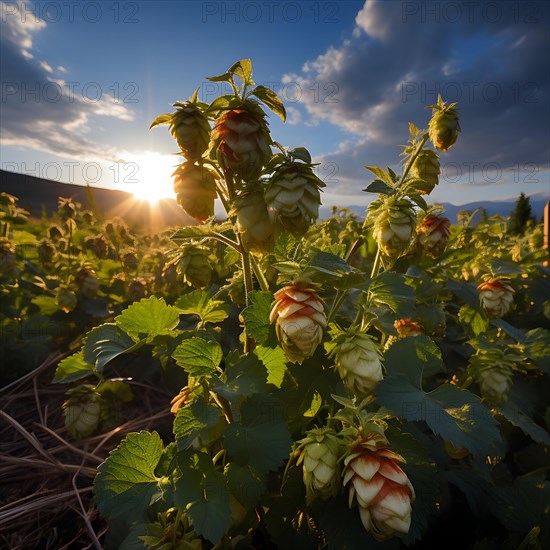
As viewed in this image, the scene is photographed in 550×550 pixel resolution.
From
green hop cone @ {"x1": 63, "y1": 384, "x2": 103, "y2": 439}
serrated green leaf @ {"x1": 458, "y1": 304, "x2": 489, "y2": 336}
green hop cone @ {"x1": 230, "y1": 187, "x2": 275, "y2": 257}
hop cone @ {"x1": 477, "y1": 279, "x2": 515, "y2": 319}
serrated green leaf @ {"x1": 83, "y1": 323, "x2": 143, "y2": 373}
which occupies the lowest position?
green hop cone @ {"x1": 63, "y1": 384, "x2": 103, "y2": 439}

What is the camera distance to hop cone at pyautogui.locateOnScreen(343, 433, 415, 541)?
0.81 metres

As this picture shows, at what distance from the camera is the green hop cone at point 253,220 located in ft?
2.81

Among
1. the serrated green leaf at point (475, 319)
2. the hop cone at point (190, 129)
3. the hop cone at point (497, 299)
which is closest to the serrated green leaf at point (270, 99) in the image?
the hop cone at point (190, 129)

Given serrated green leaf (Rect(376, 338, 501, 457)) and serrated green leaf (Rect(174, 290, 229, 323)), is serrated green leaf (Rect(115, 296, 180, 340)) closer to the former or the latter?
serrated green leaf (Rect(174, 290, 229, 323))

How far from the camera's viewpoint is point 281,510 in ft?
3.71

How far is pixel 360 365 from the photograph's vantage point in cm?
92

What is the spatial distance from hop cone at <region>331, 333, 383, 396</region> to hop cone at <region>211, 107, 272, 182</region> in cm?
50

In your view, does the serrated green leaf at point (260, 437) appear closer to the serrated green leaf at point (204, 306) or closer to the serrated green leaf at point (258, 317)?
the serrated green leaf at point (258, 317)

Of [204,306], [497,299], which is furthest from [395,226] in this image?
[497,299]

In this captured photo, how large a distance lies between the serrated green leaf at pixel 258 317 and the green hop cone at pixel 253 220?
167 millimetres

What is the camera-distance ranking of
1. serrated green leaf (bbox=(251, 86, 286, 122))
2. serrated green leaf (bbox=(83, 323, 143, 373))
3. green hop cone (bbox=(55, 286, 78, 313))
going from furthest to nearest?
green hop cone (bbox=(55, 286, 78, 313)) → serrated green leaf (bbox=(83, 323, 143, 373)) → serrated green leaf (bbox=(251, 86, 286, 122))

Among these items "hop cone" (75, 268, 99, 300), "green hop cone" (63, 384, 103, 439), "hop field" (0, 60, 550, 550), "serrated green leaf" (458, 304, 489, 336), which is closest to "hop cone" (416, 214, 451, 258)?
"hop field" (0, 60, 550, 550)

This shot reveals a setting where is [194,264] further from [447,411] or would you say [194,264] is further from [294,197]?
[447,411]

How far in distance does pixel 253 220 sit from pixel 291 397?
561 mm
